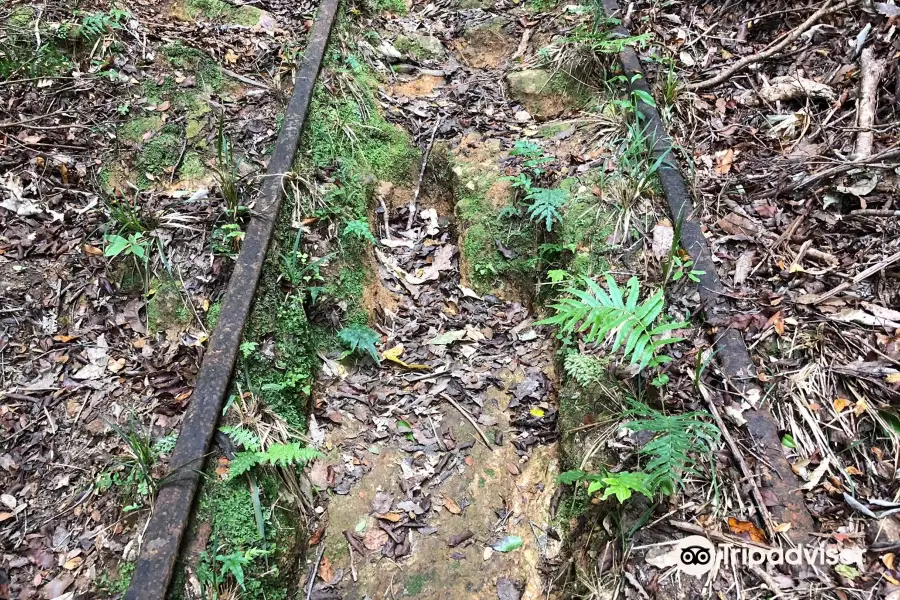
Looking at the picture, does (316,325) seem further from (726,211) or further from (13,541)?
(726,211)

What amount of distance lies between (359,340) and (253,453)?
970mm

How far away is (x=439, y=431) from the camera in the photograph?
3.26 m

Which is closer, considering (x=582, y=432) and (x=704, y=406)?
(x=704, y=406)

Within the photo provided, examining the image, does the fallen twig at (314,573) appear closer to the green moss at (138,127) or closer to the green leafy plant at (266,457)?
the green leafy plant at (266,457)

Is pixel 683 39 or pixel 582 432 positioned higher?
pixel 683 39

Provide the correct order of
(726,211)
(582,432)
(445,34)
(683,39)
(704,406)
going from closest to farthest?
1. (704,406)
2. (582,432)
3. (726,211)
4. (683,39)
5. (445,34)

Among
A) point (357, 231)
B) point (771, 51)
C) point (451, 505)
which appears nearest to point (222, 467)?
point (451, 505)

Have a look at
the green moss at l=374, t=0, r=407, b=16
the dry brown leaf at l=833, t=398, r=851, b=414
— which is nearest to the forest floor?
the dry brown leaf at l=833, t=398, r=851, b=414

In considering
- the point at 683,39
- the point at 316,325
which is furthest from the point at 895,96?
the point at 316,325

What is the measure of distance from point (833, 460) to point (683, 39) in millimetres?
3379

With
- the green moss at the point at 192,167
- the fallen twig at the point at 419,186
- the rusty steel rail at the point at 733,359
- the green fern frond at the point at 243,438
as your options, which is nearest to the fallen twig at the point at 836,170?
the rusty steel rail at the point at 733,359

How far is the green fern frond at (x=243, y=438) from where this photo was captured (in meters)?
2.61

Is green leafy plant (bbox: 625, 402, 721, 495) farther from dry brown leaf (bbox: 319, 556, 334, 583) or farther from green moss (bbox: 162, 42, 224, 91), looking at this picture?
green moss (bbox: 162, 42, 224, 91)

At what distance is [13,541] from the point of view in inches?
Answer: 95.4
